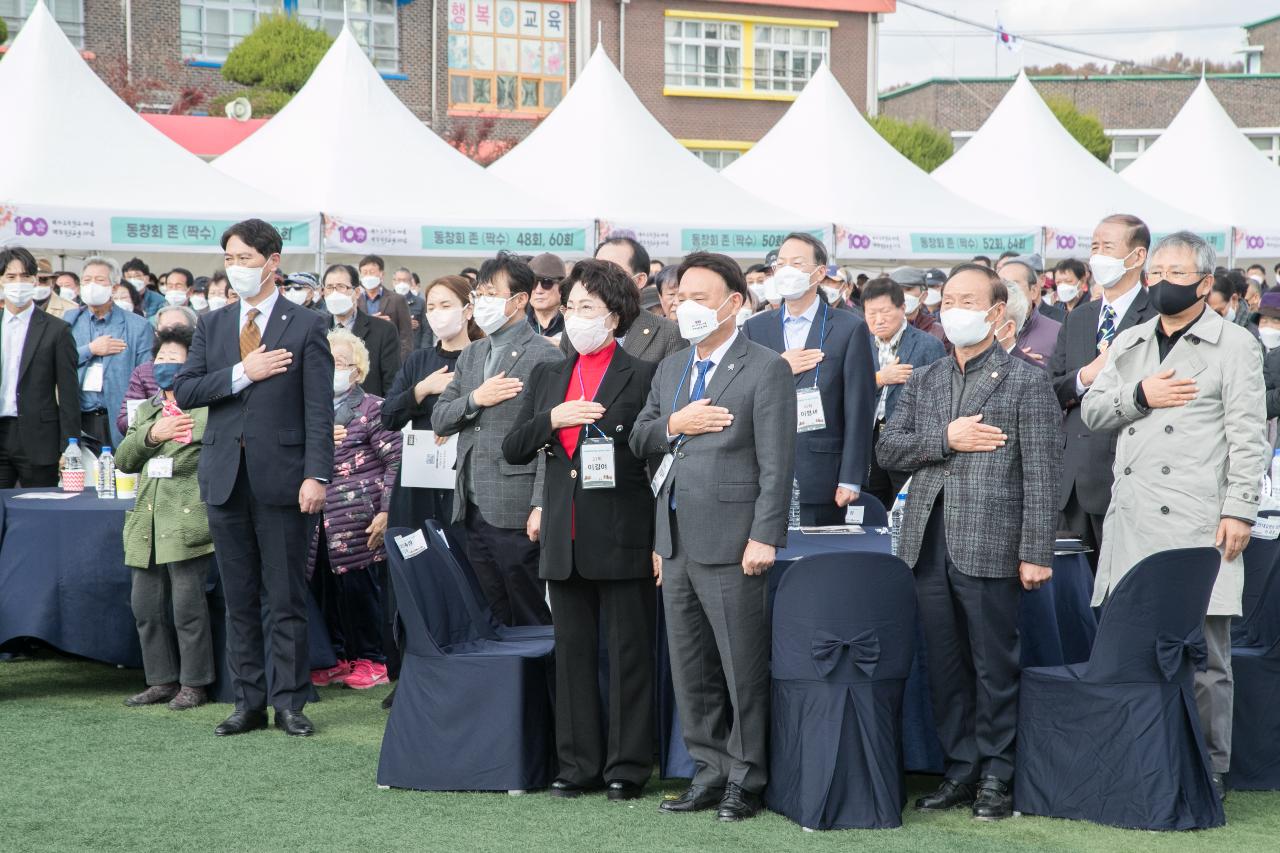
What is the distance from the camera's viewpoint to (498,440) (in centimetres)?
569

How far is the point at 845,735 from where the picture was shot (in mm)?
4461

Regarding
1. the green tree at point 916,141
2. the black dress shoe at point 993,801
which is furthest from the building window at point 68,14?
the black dress shoe at point 993,801

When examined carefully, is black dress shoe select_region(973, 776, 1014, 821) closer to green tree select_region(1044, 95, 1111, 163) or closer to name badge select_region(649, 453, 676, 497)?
name badge select_region(649, 453, 676, 497)

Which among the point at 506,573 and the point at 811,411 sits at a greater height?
the point at 811,411

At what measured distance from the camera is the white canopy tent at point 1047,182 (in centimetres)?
1800

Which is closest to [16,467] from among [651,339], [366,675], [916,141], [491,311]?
[366,675]

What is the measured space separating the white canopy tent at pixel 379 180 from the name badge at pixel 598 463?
9.20 m

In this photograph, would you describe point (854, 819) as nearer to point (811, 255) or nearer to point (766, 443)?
point (766, 443)

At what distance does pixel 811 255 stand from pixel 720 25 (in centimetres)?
3228

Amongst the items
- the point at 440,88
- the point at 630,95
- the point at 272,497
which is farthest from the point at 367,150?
the point at 440,88

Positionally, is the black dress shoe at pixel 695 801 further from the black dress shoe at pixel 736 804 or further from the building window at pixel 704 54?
the building window at pixel 704 54

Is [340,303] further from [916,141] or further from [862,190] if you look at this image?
[916,141]

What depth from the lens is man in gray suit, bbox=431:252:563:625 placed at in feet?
18.4

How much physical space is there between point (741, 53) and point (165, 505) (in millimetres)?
32762
